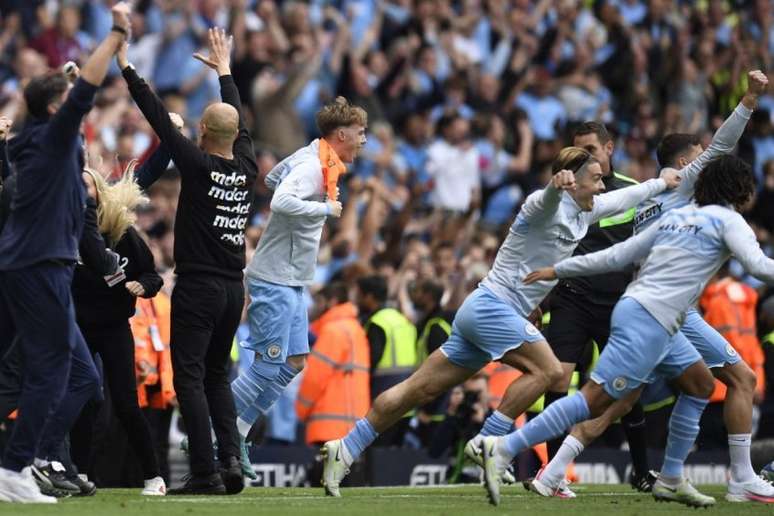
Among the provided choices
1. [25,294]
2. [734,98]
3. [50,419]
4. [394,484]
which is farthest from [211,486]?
[734,98]

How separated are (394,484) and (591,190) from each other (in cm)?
534

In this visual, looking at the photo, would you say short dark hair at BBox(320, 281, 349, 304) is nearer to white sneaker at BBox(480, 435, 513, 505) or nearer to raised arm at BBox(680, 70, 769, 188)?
raised arm at BBox(680, 70, 769, 188)

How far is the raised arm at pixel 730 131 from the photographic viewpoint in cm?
1115

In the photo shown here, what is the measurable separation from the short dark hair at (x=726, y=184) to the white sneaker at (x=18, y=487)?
4177 mm

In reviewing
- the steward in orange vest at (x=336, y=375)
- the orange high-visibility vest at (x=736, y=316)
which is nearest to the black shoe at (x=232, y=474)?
the steward in orange vest at (x=336, y=375)

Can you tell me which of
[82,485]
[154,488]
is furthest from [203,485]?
[82,485]

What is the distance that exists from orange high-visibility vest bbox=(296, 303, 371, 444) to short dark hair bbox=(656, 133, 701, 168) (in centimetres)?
438

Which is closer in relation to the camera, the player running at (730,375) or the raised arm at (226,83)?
the player running at (730,375)

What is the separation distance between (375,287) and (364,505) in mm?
6053

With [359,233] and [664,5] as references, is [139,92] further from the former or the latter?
[664,5]

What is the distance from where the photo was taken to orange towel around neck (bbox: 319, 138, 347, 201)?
11.2m

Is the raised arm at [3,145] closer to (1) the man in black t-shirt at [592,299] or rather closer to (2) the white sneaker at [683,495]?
(1) the man in black t-shirt at [592,299]

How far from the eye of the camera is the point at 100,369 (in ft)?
36.8

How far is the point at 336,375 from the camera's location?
15.5m
